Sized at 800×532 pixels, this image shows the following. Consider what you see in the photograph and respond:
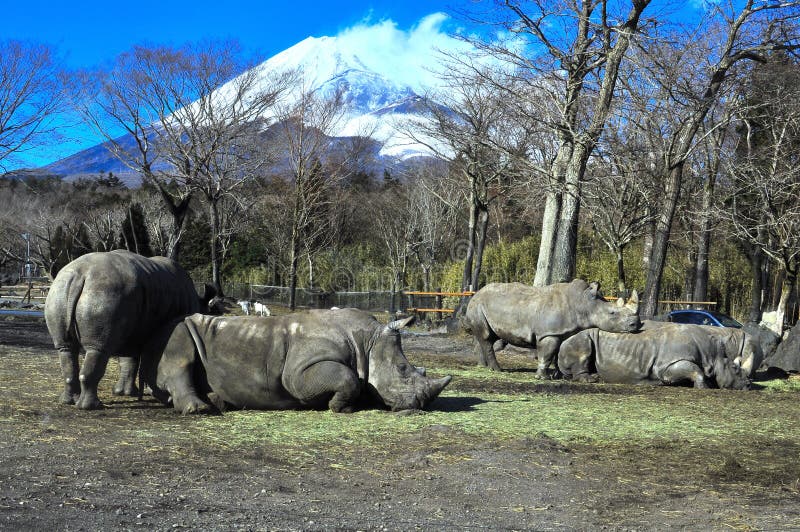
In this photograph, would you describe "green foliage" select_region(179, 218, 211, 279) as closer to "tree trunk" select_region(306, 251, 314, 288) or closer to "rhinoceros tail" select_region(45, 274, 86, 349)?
"tree trunk" select_region(306, 251, 314, 288)

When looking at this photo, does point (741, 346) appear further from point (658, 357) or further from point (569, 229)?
point (569, 229)

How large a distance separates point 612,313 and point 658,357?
938mm

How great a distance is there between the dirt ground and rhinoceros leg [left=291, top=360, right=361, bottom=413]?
1.09 metres

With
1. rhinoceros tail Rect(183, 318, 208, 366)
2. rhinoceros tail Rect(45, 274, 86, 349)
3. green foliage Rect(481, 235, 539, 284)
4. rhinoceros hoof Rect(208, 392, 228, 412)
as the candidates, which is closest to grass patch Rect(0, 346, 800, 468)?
rhinoceros hoof Rect(208, 392, 228, 412)

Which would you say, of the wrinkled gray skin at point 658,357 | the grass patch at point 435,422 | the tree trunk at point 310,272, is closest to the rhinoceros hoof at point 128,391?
the grass patch at point 435,422

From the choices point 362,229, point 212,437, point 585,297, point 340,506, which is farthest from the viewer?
point 362,229

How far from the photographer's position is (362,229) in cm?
5062

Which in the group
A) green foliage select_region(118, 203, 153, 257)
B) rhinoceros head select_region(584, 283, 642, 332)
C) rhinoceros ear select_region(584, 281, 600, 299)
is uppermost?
green foliage select_region(118, 203, 153, 257)

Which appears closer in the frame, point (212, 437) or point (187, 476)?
point (187, 476)

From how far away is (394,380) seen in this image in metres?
8.70

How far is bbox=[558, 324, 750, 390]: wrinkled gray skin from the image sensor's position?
12242 mm

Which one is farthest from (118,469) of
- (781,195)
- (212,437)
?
(781,195)

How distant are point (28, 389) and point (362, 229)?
41.3 meters

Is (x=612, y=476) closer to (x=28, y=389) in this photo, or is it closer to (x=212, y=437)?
(x=212, y=437)
